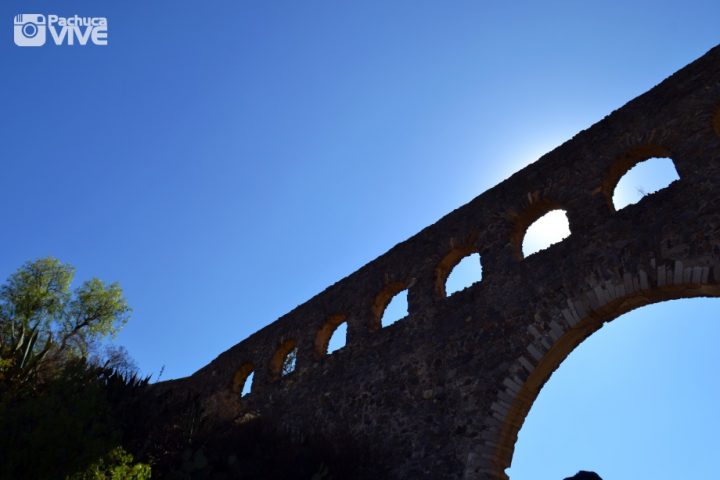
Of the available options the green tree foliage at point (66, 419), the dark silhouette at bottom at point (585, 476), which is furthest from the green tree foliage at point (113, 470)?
the dark silhouette at bottom at point (585, 476)

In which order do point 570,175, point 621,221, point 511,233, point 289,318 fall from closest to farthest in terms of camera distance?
point 621,221
point 570,175
point 511,233
point 289,318

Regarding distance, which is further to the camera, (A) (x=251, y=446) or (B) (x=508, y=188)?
(B) (x=508, y=188)

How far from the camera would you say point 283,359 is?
13.8 metres

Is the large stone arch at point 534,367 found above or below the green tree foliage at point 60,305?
below

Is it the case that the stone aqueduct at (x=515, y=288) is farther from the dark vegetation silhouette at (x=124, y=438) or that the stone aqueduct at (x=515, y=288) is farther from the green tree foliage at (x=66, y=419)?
the green tree foliage at (x=66, y=419)

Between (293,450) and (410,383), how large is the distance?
7.62 feet

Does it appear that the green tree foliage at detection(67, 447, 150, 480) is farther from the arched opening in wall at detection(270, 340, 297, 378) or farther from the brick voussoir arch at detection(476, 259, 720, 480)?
the arched opening in wall at detection(270, 340, 297, 378)

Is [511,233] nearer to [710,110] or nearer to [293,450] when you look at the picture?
[710,110]

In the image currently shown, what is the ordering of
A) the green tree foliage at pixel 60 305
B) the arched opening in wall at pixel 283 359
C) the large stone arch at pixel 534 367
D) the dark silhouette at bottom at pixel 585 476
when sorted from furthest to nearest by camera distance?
the green tree foliage at pixel 60 305, the arched opening in wall at pixel 283 359, the dark silhouette at bottom at pixel 585 476, the large stone arch at pixel 534 367

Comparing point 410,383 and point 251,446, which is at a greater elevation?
point 410,383

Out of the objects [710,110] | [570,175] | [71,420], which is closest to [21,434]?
[71,420]

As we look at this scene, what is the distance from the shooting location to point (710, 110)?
288 inches

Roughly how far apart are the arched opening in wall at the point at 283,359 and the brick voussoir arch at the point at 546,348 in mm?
6577

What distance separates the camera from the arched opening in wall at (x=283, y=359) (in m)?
13.4
